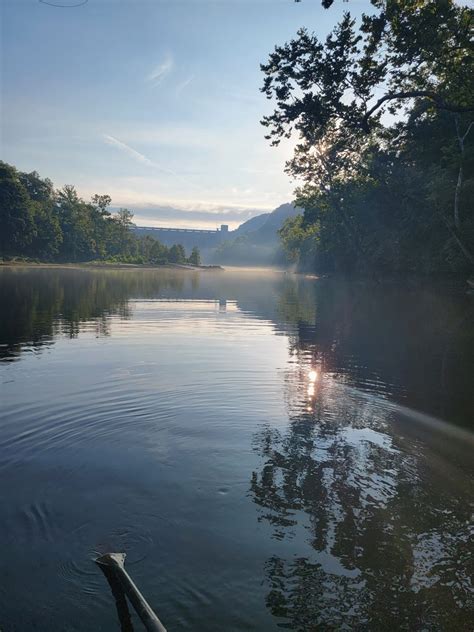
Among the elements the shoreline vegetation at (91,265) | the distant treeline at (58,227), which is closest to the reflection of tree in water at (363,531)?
the shoreline vegetation at (91,265)

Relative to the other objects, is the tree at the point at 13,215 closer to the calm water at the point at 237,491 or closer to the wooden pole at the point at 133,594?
the calm water at the point at 237,491

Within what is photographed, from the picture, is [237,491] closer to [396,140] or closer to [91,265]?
[396,140]

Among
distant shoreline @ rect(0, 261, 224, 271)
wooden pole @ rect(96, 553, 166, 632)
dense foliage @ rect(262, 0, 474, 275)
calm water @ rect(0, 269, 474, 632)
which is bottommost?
calm water @ rect(0, 269, 474, 632)

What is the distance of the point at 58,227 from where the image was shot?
434 ft

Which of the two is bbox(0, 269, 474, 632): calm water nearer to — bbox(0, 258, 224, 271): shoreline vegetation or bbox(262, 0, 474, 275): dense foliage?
bbox(262, 0, 474, 275): dense foliage

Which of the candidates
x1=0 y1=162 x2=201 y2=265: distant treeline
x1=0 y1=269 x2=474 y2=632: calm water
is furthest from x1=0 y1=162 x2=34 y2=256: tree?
x1=0 y1=269 x2=474 y2=632: calm water

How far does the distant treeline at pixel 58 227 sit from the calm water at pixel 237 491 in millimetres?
115069

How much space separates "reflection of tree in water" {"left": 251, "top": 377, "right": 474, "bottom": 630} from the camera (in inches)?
185

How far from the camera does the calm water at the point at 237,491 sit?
188 inches

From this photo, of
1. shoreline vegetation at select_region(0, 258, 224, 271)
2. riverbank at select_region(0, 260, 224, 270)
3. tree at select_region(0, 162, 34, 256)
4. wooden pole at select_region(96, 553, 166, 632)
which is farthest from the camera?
shoreline vegetation at select_region(0, 258, 224, 271)

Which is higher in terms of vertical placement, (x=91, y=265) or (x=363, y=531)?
(x=91, y=265)

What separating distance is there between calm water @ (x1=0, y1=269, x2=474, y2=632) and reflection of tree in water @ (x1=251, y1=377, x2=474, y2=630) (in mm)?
24

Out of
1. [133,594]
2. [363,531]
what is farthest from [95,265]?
[133,594]

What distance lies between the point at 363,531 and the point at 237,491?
2.01m
